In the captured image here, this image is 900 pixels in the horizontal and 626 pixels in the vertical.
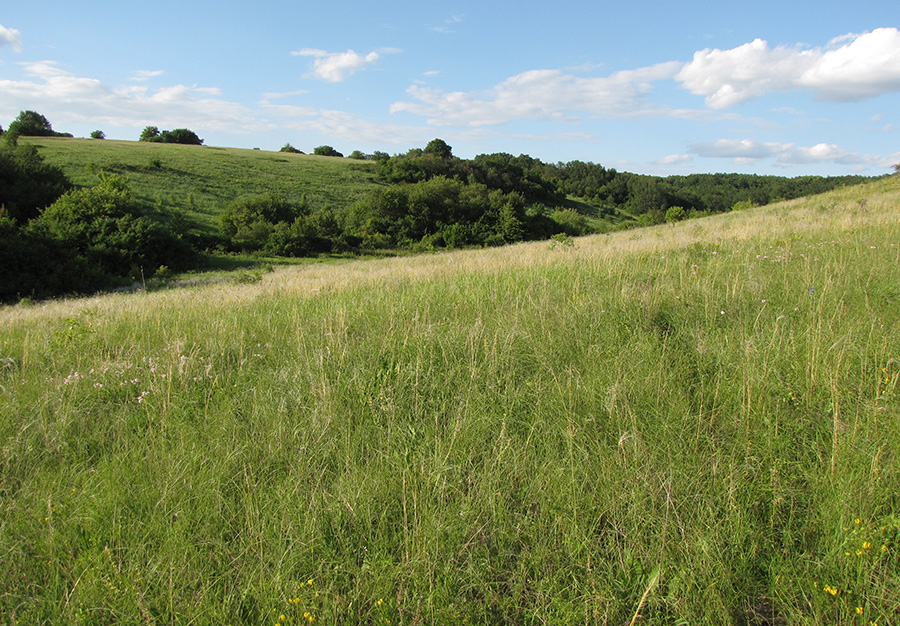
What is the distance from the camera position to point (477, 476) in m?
2.22

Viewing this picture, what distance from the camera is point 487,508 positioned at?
204cm

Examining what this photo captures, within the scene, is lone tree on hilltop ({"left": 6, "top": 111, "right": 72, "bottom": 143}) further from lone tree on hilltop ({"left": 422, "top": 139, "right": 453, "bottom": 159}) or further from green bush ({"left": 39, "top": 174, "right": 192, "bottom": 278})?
lone tree on hilltop ({"left": 422, "top": 139, "right": 453, "bottom": 159})

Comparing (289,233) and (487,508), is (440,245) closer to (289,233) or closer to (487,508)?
(289,233)

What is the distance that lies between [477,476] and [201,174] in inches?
2508

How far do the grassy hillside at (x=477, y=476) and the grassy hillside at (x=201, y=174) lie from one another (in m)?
43.7

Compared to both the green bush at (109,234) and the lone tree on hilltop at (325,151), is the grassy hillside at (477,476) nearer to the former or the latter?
the green bush at (109,234)

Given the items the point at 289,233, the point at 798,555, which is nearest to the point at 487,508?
the point at 798,555

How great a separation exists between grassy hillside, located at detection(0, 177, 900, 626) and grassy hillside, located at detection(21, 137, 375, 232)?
1722 inches

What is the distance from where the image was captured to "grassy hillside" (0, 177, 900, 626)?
1.68 m

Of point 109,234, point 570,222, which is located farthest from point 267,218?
point 570,222

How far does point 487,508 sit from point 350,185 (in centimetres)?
6801

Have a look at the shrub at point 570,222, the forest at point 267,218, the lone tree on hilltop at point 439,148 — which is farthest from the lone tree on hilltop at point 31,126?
the shrub at point 570,222

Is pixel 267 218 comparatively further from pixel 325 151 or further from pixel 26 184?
pixel 325 151

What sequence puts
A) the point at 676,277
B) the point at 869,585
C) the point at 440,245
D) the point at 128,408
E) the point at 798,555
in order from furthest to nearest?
the point at 440,245 → the point at 676,277 → the point at 128,408 → the point at 798,555 → the point at 869,585
